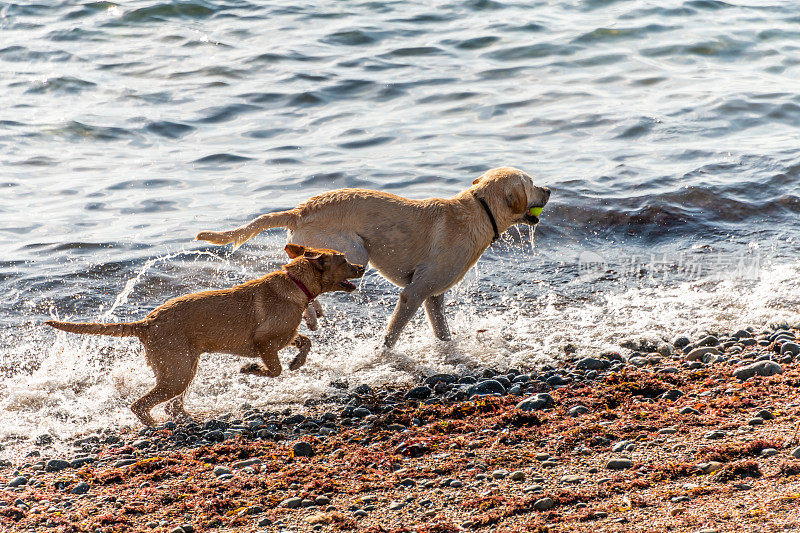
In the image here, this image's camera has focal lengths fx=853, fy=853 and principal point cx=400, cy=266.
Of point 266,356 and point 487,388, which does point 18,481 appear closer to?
point 266,356

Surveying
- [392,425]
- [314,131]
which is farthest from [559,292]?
[314,131]

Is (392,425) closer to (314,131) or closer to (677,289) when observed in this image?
(677,289)

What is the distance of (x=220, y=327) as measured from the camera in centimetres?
646

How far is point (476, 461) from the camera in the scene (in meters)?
5.36

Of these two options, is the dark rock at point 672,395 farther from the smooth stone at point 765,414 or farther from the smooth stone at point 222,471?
the smooth stone at point 222,471

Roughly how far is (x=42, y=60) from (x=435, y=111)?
901 cm

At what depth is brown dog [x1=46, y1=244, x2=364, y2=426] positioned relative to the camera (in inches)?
245

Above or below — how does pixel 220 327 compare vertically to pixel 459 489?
above

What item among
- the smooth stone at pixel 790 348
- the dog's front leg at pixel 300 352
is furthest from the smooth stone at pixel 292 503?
the smooth stone at pixel 790 348

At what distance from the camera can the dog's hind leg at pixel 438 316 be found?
8.18 m

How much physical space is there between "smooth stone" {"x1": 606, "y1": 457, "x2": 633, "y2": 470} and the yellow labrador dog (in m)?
3.01

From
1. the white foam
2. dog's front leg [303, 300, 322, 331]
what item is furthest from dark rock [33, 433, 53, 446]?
dog's front leg [303, 300, 322, 331]

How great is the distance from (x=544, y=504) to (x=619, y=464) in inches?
25.7

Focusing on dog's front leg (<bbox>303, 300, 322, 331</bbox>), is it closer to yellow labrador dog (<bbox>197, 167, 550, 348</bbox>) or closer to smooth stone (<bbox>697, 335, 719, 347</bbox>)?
yellow labrador dog (<bbox>197, 167, 550, 348</bbox>)
